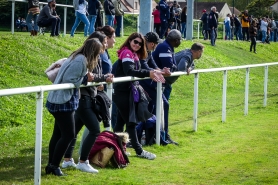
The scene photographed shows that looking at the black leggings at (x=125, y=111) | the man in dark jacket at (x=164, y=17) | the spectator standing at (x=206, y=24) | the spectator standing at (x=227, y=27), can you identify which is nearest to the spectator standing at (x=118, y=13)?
the man in dark jacket at (x=164, y=17)

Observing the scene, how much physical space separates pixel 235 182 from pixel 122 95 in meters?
2.17

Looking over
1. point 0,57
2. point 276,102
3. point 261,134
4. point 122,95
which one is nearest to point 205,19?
point 276,102

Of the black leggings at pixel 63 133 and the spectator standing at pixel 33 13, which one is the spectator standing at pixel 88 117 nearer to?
the black leggings at pixel 63 133

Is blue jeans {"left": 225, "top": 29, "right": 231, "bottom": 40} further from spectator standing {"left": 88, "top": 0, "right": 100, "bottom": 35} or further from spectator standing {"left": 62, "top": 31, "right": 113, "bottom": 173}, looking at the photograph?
spectator standing {"left": 62, "top": 31, "right": 113, "bottom": 173}

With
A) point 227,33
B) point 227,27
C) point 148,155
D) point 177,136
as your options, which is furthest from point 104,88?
point 227,33

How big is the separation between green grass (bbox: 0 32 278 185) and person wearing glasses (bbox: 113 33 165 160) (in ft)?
1.26

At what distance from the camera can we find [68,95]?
7.55 m

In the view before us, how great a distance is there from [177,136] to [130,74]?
2.99 m

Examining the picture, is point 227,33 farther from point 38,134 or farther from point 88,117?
point 38,134

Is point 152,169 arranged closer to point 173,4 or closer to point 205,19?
point 173,4

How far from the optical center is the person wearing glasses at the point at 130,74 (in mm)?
8977

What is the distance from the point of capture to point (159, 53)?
10555mm

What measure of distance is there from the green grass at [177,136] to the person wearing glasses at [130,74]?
1.26ft

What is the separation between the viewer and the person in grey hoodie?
754 cm
